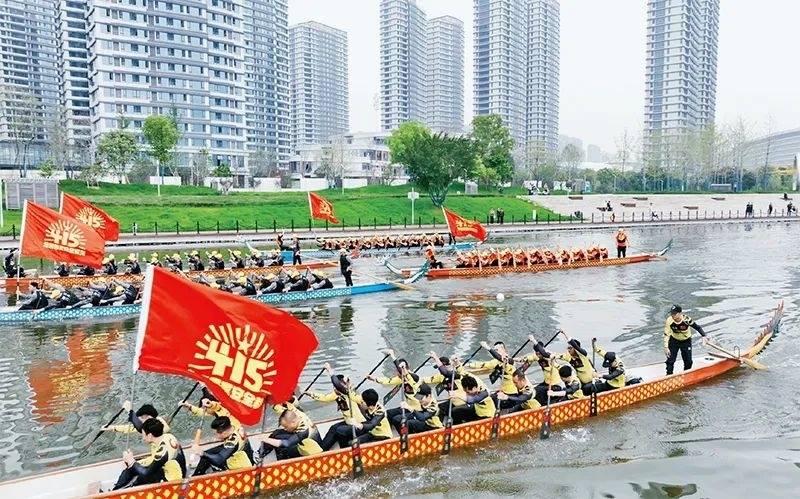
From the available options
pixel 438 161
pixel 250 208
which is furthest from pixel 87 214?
pixel 438 161

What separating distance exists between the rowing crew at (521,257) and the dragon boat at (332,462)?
Answer: 56.9ft

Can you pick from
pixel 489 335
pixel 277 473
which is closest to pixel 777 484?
pixel 277 473

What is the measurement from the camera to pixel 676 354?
49.4ft

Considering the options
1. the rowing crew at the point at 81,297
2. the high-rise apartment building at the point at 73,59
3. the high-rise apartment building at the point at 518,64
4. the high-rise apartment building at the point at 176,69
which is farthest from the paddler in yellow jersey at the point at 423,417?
the high-rise apartment building at the point at 518,64

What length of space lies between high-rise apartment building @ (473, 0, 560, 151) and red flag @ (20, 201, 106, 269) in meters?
134

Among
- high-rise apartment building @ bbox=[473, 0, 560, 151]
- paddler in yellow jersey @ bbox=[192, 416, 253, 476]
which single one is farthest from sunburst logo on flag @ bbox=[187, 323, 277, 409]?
high-rise apartment building @ bbox=[473, 0, 560, 151]

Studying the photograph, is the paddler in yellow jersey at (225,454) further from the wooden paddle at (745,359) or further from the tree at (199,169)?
the tree at (199,169)

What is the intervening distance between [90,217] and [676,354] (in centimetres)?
2123

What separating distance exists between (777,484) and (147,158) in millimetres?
78548

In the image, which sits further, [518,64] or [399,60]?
[399,60]

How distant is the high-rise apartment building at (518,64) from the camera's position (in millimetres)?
150875

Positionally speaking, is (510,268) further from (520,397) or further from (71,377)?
(71,377)

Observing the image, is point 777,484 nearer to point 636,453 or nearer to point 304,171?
point 636,453

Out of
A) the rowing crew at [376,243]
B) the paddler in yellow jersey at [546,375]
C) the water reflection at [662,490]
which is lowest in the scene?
the water reflection at [662,490]
